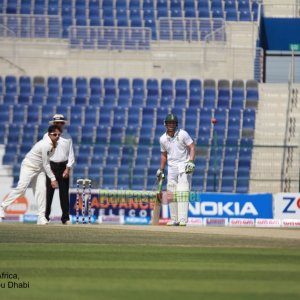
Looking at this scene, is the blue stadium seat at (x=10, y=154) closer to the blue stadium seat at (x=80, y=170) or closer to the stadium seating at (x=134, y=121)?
the stadium seating at (x=134, y=121)

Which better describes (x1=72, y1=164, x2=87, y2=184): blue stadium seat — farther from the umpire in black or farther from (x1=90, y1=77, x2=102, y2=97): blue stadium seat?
the umpire in black

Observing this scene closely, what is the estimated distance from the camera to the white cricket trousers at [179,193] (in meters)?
19.0

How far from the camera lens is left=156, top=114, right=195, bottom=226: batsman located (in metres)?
19.1

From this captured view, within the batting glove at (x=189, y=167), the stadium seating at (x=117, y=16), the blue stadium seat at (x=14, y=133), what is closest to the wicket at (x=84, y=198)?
the batting glove at (x=189, y=167)

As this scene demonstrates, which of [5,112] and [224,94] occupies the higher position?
[224,94]

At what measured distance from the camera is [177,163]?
1933 cm

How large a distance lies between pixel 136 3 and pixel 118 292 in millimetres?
27475

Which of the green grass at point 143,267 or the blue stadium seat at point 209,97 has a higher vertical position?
the blue stadium seat at point 209,97

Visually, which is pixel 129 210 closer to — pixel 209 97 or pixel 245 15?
pixel 209 97

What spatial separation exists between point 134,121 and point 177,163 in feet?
38.9

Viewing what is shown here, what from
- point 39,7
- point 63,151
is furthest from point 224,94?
point 63,151

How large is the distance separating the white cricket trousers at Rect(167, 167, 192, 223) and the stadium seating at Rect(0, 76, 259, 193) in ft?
26.4

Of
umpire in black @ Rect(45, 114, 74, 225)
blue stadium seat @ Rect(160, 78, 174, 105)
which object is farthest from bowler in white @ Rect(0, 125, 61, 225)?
blue stadium seat @ Rect(160, 78, 174, 105)

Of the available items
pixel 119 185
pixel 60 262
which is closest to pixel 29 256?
pixel 60 262
